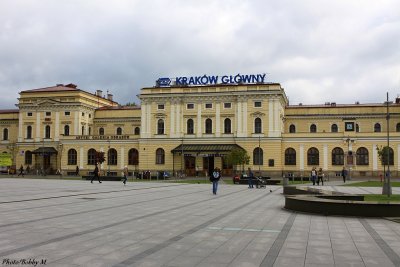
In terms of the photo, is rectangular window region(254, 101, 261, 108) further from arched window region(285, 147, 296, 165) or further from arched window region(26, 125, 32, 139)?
arched window region(26, 125, 32, 139)

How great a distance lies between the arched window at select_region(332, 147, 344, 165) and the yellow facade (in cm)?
14

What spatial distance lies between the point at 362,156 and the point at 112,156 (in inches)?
1520

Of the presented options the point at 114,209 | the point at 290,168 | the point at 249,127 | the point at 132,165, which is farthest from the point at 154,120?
the point at 114,209

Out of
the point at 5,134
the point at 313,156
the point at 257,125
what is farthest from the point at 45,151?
the point at 313,156

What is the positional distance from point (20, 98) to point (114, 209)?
222 ft

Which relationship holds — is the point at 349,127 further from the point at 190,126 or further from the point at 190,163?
the point at 190,163

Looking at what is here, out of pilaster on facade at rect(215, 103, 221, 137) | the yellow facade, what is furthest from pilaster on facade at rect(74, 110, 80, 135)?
pilaster on facade at rect(215, 103, 221, 137)

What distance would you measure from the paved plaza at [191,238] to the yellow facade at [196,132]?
163 ft

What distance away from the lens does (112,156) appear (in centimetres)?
7294

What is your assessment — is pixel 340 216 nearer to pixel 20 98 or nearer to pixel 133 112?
pixel 133 112

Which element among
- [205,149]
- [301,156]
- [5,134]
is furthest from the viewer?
[5,134]

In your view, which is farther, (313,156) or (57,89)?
(57,89)

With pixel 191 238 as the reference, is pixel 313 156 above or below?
above

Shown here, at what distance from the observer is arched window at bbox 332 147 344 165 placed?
2525 inches
